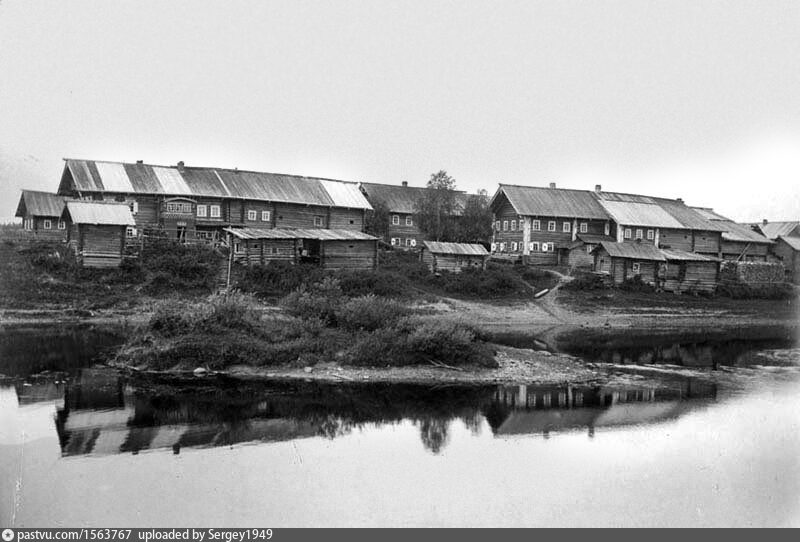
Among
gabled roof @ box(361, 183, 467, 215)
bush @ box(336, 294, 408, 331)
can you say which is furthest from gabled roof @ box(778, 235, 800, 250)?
bush @ box(336, 294, 408, 331)

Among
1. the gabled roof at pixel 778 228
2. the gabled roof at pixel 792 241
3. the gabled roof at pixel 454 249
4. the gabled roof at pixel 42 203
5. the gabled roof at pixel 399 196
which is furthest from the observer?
the gabled roof at pixel 778 228

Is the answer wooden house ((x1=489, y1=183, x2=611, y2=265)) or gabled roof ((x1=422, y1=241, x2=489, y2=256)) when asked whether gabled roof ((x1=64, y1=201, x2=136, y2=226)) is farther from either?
wooden house ((x1=489, y1=183, x2=611, y2=265))

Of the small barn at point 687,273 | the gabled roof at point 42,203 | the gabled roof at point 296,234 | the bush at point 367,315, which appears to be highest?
the gabled roof at point 42,203

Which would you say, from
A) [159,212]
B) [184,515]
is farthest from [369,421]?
[159,212]

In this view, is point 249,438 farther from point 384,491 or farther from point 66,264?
point 66,264

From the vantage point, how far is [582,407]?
22234 millimetres

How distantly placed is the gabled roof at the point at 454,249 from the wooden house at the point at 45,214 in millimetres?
27198

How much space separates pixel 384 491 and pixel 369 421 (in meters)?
5.50

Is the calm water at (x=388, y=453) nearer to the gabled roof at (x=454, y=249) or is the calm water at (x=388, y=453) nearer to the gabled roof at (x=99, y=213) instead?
the gabled roof at (x=99, y=213)

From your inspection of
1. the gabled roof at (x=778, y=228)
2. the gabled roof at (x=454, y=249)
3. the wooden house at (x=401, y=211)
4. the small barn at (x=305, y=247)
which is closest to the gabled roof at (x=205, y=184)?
the wooden house at (x=401, y=211)

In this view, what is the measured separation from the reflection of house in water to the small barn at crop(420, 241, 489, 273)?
25.6 meters

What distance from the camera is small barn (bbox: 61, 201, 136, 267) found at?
41.4 metres

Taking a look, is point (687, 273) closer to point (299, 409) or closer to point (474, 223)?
point (474, 223)

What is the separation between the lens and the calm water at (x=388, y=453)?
13.5 m
